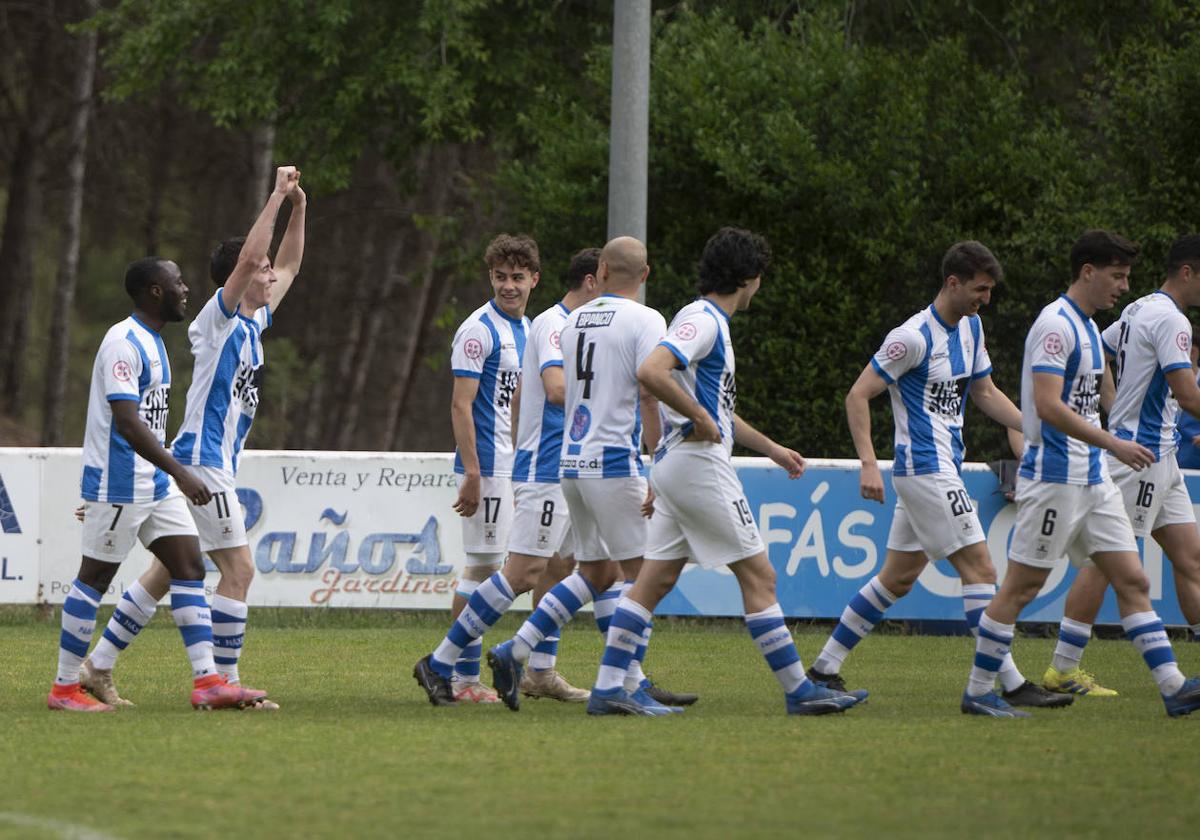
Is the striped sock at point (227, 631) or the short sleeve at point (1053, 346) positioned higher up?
the short sleeve at point (1053, 346)

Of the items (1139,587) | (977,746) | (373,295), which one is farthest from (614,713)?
(373,295)

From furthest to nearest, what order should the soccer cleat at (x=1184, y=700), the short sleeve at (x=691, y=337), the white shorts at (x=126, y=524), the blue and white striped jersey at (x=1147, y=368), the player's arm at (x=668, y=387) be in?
the blue and white striped jersey at (x=1147, y=368), the white shorts at (x=126, y=524), the soccer cleat at (x=1184, y=700), the short sleeve at (x=691, y=337), the player's arm at (x=668, y=387)

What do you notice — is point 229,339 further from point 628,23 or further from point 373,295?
point 373,295

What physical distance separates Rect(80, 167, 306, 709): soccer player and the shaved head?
1.53 metres

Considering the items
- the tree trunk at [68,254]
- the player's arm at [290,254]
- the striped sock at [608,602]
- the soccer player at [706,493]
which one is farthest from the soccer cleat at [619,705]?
the tree trunk at [68,254]

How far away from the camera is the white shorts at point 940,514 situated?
9055mm

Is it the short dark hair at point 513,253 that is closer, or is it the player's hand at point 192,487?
the player's hand at point 192,487

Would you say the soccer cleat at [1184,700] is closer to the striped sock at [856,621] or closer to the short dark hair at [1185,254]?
the striped sock at [856,621]

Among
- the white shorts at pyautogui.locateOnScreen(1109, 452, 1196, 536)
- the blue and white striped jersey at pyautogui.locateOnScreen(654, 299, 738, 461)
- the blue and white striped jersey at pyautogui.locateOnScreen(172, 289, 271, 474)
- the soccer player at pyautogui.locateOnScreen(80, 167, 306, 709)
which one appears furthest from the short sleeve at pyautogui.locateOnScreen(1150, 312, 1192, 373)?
the blue and white striped jersey at pyautogui.locateOnScreen(172, 289, 271, 474)

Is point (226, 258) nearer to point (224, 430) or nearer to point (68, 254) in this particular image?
point (224, 430)

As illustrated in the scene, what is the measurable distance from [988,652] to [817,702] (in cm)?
85

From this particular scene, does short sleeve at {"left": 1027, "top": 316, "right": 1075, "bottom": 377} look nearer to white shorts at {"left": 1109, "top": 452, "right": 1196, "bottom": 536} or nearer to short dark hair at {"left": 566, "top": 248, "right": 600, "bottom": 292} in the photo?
white shorts at {"left": 1109, "top": 452, "right": 1196, "bottom": 536}

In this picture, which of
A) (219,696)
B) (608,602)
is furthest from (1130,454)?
(219,696)

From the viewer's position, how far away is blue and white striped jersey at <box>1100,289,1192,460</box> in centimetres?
916
